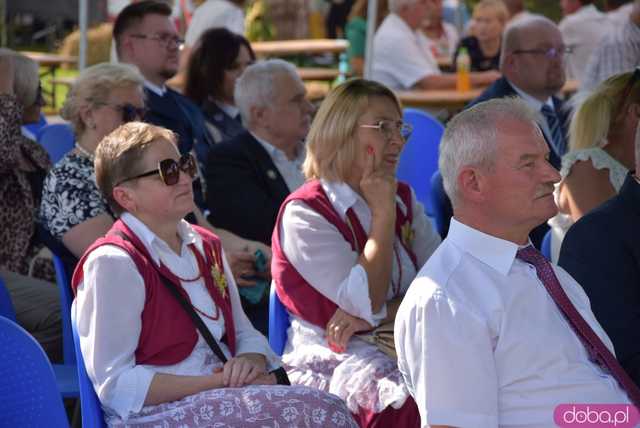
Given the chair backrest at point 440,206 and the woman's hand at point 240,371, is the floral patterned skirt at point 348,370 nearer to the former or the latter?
the woman's hand at point 240,371

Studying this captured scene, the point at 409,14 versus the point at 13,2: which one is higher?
the point at 409,14

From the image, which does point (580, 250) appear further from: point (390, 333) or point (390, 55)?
point (390, 55)

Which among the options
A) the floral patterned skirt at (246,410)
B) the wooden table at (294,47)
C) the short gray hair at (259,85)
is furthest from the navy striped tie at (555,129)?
the wooden table at (294,47)

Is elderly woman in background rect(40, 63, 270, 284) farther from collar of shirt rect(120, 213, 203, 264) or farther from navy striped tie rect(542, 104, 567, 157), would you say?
navy striped tie rect(542, 104, 567, 157)

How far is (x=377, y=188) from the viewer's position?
11.9ft

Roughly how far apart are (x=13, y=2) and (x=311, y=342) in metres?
15.7

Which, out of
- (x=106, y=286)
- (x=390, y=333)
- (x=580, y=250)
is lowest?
(x=390, y=333)

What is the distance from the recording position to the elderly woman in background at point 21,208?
4.12m

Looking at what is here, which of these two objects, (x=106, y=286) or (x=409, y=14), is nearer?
(x=106, y=286)

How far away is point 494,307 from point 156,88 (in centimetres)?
340

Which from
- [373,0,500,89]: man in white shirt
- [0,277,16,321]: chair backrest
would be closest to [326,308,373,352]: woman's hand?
[0,277,16,321]: chair backrest

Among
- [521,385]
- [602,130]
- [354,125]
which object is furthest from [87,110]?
[521,385]

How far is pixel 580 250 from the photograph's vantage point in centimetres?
296

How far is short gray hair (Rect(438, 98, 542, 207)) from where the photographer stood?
2545mm
